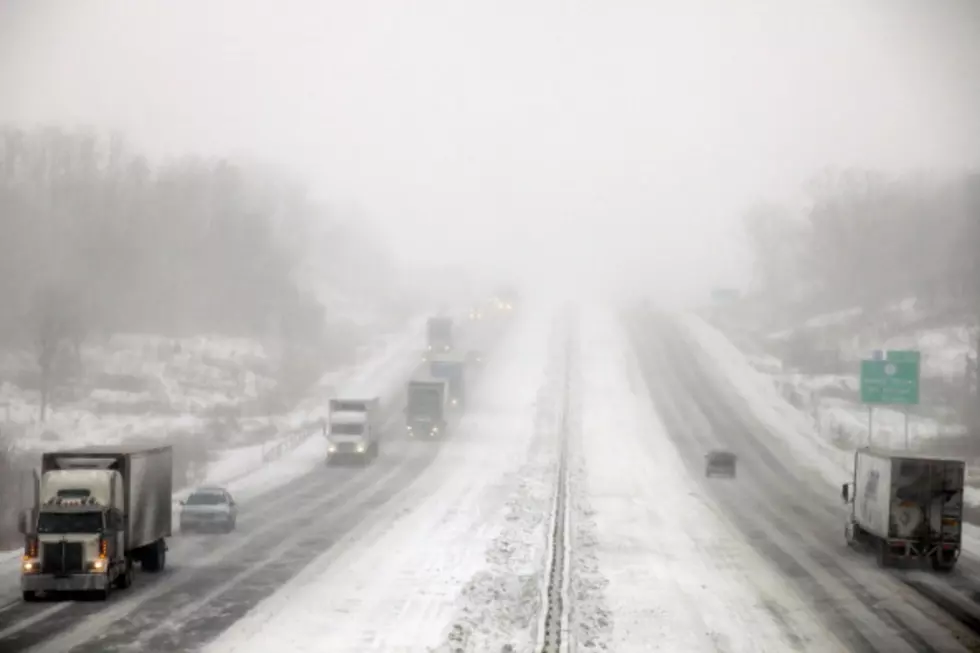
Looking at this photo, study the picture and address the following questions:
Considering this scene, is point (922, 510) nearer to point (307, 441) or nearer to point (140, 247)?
point (307, 441)

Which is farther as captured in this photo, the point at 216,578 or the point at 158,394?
the point at 158,394

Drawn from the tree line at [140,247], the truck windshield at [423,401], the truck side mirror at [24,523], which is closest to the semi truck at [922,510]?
the truck side mirror at [24,523]

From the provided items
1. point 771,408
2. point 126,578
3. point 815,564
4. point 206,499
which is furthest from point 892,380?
point 126,578

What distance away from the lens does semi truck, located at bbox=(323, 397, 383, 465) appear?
62.6 metres

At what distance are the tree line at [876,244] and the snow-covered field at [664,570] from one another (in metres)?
62.2

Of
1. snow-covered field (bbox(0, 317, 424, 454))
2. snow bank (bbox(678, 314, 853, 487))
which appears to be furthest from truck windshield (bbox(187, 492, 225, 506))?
snow bank (bbox(678, 314, 853, 487))

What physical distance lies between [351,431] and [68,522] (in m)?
35.9

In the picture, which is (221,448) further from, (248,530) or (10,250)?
(10,250)

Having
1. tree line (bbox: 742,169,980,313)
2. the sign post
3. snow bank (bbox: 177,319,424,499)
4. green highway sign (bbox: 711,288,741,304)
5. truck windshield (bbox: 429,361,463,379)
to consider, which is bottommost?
snow bank (bbox: 177,319,424,499)

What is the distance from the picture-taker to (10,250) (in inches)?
4237

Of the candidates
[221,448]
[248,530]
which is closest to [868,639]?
[248,530]

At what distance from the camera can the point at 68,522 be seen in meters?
27.3

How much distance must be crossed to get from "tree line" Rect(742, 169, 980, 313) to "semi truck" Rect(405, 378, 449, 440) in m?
62.0

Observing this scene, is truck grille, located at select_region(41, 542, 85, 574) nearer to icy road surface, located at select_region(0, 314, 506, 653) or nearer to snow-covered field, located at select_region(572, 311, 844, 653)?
icy road surface, located at select_region(0, 314, 506, 653)
